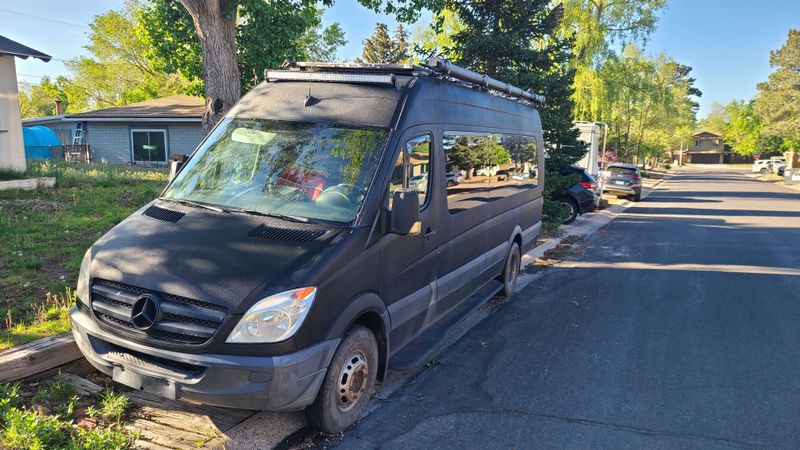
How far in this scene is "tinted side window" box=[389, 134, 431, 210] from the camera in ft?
14.2

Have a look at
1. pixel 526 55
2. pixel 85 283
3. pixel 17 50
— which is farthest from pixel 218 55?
pixel 526 55

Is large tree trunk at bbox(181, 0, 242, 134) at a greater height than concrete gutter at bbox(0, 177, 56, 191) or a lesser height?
greater

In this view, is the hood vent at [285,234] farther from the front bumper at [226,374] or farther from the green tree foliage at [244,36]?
the green tree foliage at [244,36]

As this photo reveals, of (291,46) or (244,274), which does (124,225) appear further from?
(291,46)

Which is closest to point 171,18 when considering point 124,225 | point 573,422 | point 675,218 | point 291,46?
point 291,46

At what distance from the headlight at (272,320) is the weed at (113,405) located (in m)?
1.18

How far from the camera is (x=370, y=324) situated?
4137mm

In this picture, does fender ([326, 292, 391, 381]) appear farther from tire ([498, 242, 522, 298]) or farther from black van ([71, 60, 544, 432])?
tire ([498, 242, 522, 298])

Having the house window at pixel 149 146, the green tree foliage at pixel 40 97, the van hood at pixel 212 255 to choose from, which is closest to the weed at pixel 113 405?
the van hood at pixel 212 255

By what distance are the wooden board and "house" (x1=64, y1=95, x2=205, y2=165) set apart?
74.9 feet

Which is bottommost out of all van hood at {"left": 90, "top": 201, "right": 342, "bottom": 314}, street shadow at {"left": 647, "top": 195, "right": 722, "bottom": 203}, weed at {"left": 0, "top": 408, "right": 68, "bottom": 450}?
street shadow at {"left": 647, "top": 195, "right": 722, "bottom": 203}

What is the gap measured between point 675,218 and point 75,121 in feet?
94.2

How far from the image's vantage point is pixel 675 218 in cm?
1814

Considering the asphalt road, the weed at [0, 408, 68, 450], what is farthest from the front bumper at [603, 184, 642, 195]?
the weed at [0, 408, 68, 450]
